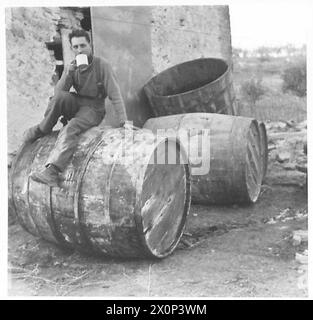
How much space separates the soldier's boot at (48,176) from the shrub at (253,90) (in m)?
4.64

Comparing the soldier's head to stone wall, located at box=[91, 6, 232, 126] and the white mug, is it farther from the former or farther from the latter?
stone wall, located at box=[91, 6, 232, 126]

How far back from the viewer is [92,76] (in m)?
4.15

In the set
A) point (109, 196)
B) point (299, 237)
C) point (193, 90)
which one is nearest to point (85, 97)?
point (109, 196)

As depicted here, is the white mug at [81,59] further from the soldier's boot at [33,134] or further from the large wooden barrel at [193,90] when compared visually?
the large wooden barrel at [193,90]

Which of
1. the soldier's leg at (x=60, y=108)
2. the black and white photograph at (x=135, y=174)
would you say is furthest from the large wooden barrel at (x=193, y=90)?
the soldier's leg at (x=60, y=108)

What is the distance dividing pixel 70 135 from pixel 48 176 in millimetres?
409

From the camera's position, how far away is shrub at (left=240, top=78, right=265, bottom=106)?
24.7 ft

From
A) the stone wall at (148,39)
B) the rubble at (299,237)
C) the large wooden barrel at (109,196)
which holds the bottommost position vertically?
the rubble at (299,237)

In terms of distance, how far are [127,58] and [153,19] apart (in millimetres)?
882

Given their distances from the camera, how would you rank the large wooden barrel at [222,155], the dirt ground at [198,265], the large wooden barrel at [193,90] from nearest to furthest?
1. the dirt ground at [198,265]
2. the large wooden barrel at [222,155]
3. the large wooden barrel at [193,90]

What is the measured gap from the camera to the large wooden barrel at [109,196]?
351 centimetres

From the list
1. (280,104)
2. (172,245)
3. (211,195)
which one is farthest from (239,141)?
(280,104)

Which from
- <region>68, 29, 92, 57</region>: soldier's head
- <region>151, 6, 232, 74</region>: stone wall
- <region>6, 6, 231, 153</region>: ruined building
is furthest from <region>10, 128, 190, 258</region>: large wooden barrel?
<region>151, 6, 232, 74</region>: stone wall

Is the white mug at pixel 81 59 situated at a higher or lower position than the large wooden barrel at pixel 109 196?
higher
